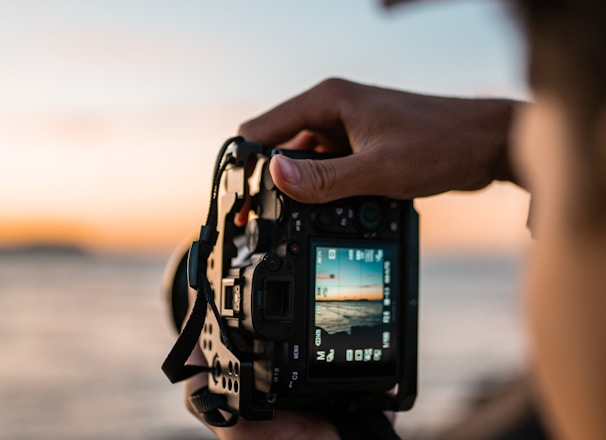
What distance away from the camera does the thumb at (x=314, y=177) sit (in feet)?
7.00

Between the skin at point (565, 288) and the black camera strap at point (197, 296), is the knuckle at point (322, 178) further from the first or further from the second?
the skin at point (565, 288)

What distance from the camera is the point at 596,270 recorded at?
25.2 inches

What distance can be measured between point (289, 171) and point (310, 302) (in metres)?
0.32

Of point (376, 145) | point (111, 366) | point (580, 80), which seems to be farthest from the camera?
point (111, 366)

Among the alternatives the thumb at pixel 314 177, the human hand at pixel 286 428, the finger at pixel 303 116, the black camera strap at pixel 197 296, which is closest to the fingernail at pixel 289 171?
the thumb at pixel 314 177

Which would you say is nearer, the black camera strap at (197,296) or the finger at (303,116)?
the black camera strap at (197,296)

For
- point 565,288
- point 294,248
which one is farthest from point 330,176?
point 565,288

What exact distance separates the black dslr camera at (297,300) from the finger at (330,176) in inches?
3.6

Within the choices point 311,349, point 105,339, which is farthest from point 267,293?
point 105,339

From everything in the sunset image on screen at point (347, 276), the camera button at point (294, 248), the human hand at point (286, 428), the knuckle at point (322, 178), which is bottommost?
the human hand at point (286, 428)

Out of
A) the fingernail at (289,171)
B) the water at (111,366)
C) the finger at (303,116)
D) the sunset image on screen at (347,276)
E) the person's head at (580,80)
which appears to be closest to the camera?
the person's head at (580,80)

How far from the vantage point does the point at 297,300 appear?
2.20 metres

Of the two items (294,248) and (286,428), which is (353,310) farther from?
(286,428)

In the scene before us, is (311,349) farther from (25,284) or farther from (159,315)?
(25,284)
